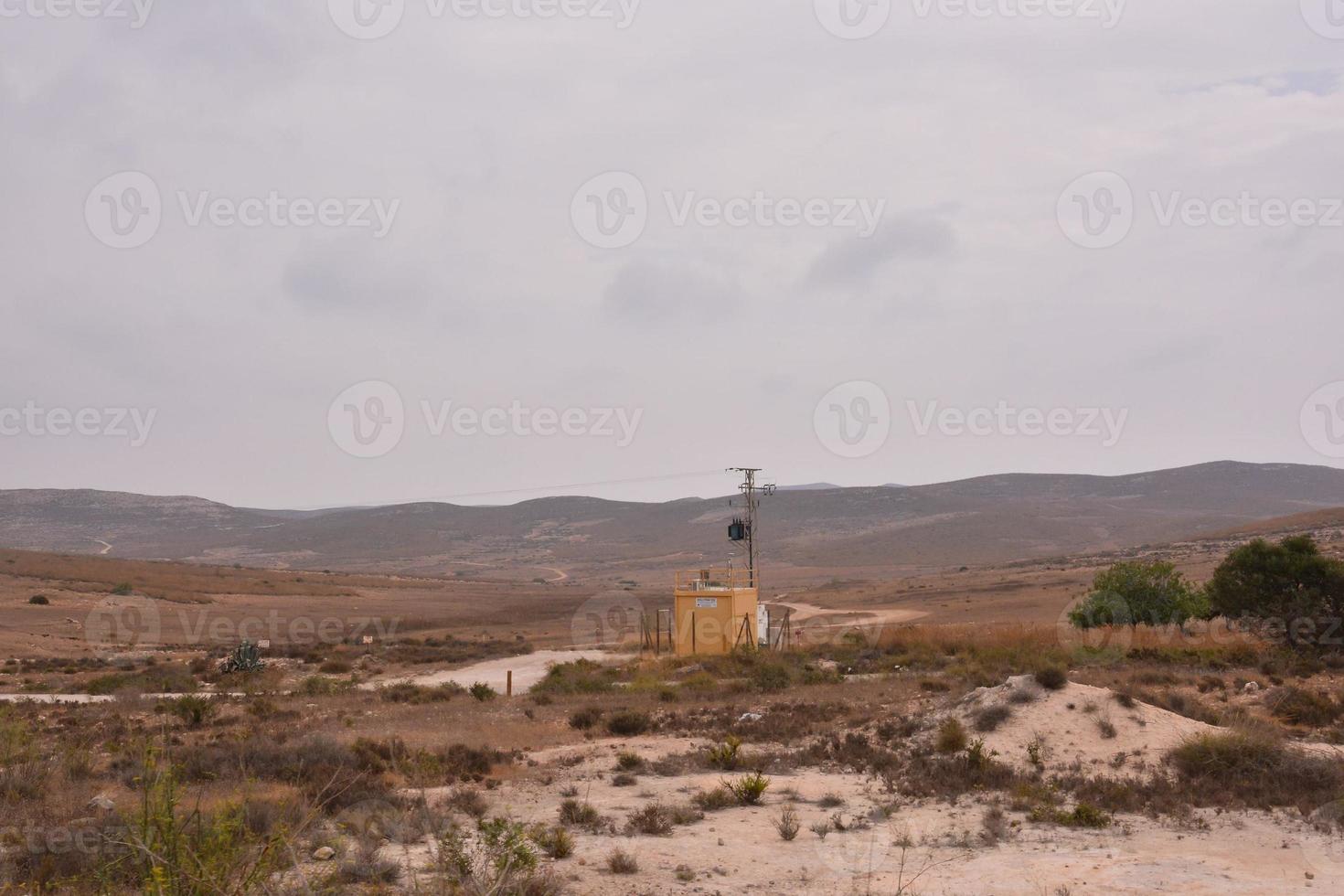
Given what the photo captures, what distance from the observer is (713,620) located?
34.8 m

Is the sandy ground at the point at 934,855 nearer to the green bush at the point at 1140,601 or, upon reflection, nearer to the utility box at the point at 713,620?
the utility box at the point at 713,620

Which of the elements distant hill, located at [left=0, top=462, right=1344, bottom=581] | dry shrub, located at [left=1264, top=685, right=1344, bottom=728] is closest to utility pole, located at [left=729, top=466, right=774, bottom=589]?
dry shrub, located at [left=1264, top=685, right=1344, bottom=728]

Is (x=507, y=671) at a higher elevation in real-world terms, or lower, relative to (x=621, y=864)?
lower

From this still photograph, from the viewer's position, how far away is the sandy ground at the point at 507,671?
102 ft

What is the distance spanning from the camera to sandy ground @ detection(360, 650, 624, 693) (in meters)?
31.0

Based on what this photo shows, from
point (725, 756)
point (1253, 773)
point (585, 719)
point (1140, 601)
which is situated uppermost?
point (1140, 601)

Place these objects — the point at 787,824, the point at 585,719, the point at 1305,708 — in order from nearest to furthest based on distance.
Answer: the point at 787,824 → the point at 1305,708 → the point at 585,719

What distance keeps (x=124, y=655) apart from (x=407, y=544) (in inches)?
5618

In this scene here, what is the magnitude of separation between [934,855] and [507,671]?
2353 centimetres

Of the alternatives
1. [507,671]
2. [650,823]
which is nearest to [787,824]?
[650,823]

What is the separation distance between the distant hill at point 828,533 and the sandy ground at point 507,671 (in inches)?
3504

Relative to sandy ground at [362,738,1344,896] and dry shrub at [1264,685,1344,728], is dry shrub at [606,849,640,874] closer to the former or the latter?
sandy ground at [362,738,1344,896]

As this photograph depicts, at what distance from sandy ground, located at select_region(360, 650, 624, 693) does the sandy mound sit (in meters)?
15.1

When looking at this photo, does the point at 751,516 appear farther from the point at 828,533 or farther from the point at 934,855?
the point at 828,533
